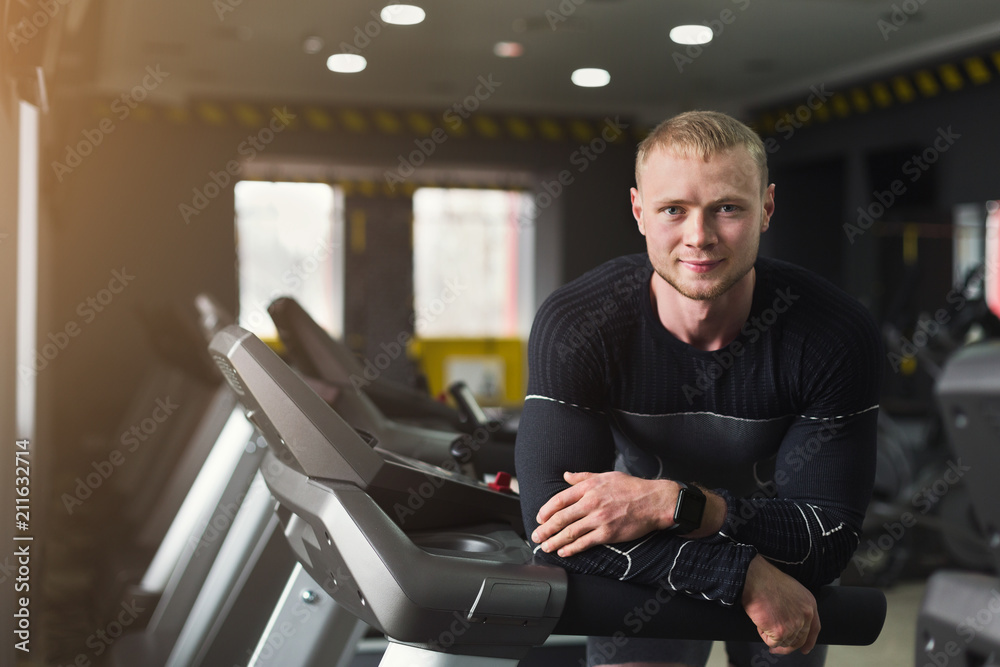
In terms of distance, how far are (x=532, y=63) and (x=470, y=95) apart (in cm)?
110

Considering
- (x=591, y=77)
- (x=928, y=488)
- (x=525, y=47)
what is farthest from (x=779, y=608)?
(x=591, y=77)

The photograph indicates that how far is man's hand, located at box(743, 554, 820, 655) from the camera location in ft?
4.00

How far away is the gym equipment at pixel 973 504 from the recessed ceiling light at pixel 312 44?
512 centimetres

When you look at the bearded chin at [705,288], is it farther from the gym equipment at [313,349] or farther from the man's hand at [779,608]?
the gym equipment at [313,349]

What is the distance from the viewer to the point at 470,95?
743cm

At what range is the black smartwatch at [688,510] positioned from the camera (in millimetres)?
1238

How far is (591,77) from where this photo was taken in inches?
271

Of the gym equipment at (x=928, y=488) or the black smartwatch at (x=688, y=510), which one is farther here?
the gym equipment at (x=928, y=488)

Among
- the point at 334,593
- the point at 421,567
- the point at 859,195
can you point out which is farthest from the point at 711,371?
the point at 859,195

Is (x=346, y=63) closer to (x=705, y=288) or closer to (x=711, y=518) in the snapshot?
(x=705, y=288)

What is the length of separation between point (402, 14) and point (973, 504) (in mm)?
4587

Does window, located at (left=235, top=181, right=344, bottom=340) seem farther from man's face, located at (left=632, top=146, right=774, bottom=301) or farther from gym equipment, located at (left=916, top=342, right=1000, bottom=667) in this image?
gym equipment, located at (left=916, top=342, right=1000, bottom=667)

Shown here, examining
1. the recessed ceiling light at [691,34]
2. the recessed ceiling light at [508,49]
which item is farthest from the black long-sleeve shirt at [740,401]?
the recessed ceiling light at [508,49]

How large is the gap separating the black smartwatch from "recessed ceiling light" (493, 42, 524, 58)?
5.00 metres
